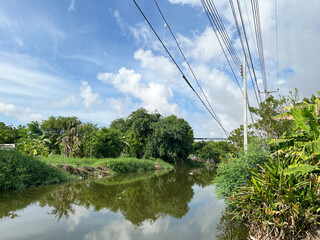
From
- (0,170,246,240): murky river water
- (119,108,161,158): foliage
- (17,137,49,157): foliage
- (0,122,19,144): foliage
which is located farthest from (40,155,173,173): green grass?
(0,122,19,144): foliage

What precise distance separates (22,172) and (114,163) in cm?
932

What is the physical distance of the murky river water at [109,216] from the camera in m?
6.13

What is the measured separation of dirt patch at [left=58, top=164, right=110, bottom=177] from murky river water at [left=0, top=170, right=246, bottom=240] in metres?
3.75

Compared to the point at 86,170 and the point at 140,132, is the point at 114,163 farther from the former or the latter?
the point at 140,132

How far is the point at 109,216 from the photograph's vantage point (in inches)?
307

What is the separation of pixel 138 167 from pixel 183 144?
8954mm

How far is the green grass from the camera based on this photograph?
1817 centimetres

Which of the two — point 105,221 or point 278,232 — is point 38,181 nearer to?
point 105,221

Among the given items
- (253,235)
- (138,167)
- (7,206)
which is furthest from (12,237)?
(138,167)

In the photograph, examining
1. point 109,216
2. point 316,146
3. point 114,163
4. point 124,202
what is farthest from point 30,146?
point 316,146

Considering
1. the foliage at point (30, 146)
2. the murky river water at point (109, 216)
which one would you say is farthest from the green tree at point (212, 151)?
the murky river water at point (109, 216)

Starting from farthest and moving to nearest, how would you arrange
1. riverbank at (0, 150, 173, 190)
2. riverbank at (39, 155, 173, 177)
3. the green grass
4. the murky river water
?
1. the green grass
2. riverbank at (39, 155, 173, 177)
3. riverbank at (0, 150, 173, 190)
4. the murky river water

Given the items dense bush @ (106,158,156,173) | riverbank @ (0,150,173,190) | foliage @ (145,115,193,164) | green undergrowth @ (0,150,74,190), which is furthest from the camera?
foliage @ (145,115,193,164)

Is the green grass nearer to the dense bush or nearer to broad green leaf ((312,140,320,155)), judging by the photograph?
the dense bush
